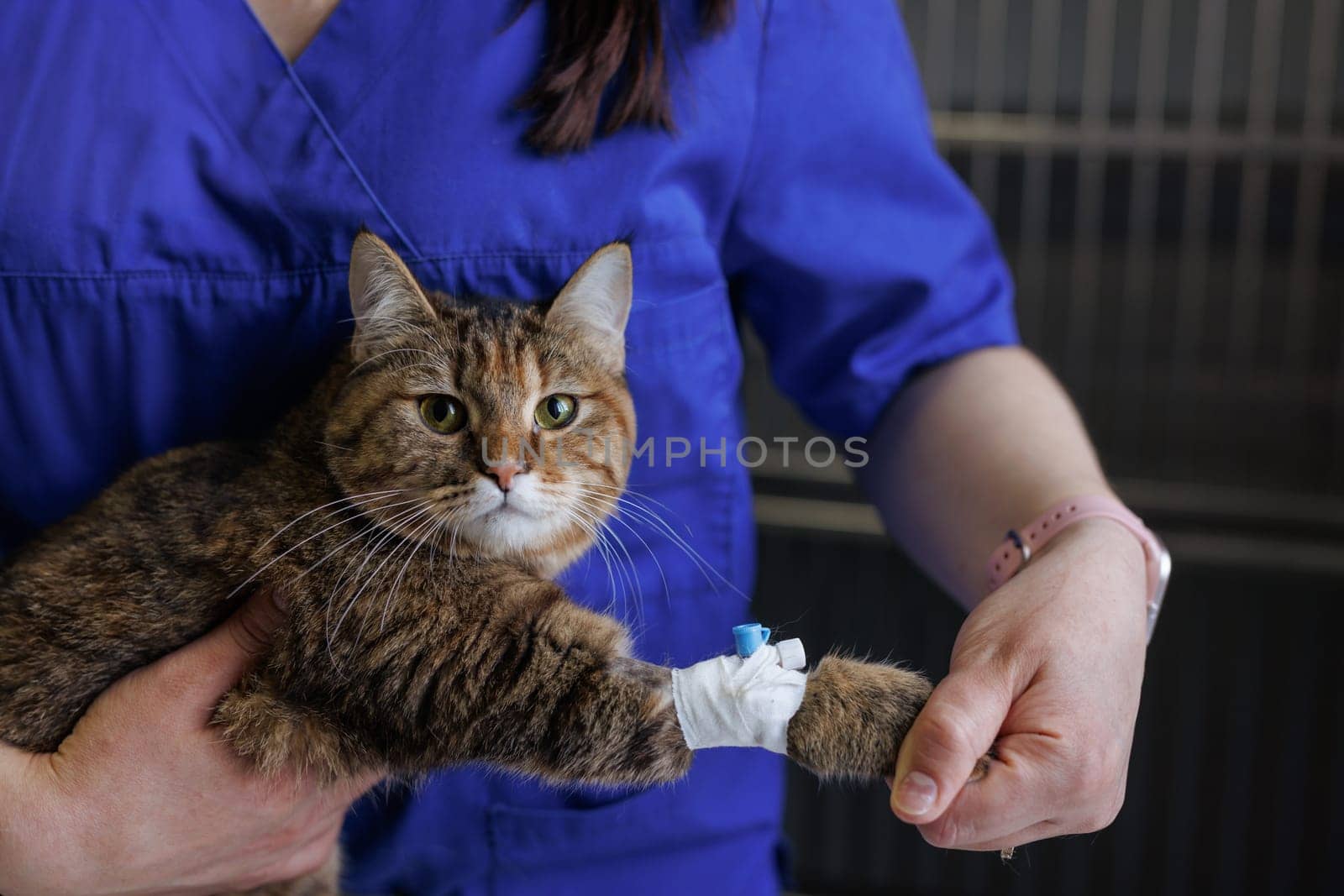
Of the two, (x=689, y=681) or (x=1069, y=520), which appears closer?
(x=689, y=681)

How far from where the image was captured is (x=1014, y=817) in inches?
23.1

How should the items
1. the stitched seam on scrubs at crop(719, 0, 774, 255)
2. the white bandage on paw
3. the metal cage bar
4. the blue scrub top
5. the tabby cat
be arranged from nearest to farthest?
the white bandage on paw
the tabby cat
the blue scrub top
the stitched seam on scrubs at crop(719, 0, 774, 255)
the metal cage bar

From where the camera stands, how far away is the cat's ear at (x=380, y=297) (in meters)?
0.70

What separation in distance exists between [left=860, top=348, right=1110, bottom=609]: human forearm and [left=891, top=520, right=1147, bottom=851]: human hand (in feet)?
0.37

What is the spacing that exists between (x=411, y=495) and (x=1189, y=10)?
1433 millimetres

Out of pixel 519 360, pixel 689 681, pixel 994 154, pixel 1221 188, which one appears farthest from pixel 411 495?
A: pixel 1221 188

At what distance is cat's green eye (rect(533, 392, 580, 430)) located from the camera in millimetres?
734

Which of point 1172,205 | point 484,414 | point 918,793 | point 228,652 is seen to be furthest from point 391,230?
point 1172,205

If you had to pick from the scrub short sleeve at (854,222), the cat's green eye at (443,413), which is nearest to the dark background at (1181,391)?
the scrub short sleeve at (854,222)

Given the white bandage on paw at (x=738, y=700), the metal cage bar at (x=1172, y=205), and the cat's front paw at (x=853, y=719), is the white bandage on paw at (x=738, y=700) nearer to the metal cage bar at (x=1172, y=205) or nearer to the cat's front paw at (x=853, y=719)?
the cat's front paw at (x=853, y=719)

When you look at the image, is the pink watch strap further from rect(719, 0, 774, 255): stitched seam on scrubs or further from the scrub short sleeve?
rect(719, 0, 774, 255): stitched seam on scrubs

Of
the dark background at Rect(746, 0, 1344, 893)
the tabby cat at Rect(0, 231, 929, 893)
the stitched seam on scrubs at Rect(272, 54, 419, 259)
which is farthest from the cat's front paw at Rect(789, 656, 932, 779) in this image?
the dark background at Rect(746, 0, 1344, 893)

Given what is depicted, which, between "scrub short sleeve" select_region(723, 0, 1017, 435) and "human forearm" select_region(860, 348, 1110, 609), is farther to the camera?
"scrub short sleeve" select_region(723, 0, 1017, 435)

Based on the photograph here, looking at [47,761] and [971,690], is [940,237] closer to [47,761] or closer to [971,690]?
[971,690]
